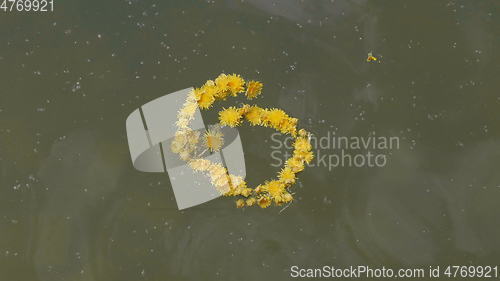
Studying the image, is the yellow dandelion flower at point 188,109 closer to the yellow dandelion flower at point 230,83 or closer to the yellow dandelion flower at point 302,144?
the yellow dandelion flower at point 230,83

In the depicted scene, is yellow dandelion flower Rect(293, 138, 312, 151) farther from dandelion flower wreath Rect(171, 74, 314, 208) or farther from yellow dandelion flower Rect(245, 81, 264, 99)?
yellow dandelion flower Rect(245, 81, 264, 99)

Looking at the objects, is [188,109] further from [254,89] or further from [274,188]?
[274,188]

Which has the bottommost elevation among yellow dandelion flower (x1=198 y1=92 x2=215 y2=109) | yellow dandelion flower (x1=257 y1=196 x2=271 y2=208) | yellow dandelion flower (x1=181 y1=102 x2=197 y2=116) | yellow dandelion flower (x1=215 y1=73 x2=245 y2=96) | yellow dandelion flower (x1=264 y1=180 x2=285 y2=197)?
yellow dandelion flower (x1=257 y1=196 x2=271 y2=208)

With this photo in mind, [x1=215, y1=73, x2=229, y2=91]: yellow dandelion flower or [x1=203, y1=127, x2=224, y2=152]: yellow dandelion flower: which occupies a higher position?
[x1=215, y1=73, x2=229, y2=91]: yellow dandelion flower

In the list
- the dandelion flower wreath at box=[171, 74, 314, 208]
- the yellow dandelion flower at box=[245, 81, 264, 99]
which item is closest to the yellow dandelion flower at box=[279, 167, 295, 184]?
the dandelion flower wreath at box=[171, 74, 314, 208]

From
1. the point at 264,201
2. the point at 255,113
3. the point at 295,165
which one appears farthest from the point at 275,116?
the point at 264,201
